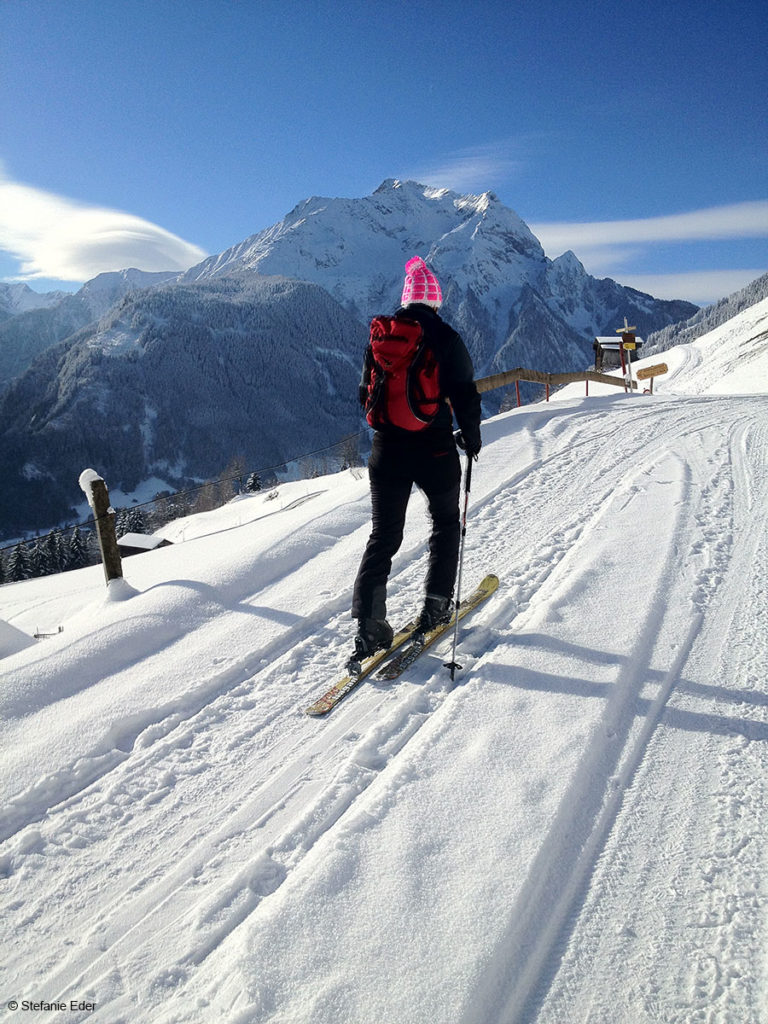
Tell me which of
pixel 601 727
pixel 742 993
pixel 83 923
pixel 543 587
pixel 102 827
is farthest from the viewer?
pixel 543 587

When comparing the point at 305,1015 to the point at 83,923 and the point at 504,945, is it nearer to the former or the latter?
the point at 504,945

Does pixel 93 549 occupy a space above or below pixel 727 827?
below

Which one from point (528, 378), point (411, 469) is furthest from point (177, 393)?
point (411, 469)

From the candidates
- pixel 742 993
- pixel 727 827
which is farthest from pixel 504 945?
pixel 727 827

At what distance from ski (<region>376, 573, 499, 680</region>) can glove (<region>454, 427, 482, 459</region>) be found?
1.18m

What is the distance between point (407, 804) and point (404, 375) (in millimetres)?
2376

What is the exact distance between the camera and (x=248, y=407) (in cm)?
15525

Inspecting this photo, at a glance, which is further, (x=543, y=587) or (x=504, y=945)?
(x=543, y=587)

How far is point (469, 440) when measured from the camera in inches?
150

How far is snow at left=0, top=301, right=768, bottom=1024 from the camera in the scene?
74.0 inches

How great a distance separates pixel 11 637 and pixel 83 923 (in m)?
4.61

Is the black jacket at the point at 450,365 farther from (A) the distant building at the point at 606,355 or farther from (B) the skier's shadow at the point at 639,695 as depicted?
(A) the distant building at the point at 606,355

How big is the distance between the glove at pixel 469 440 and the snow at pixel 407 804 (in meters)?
1.28

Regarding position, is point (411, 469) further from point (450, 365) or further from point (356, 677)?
point (356, 677)
